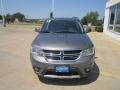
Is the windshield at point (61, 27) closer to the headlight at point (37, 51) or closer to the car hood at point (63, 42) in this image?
the car hood at point (63, 42)

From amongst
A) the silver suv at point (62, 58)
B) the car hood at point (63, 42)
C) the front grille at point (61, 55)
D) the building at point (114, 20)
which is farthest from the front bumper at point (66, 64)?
the building at point (114, 20)

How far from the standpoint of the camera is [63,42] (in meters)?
5.09

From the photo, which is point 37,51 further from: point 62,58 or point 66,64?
point 66,64

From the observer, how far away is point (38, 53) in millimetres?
4949

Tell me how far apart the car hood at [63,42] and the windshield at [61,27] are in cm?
72

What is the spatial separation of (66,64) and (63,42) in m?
0.66

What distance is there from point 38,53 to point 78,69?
1083 mm

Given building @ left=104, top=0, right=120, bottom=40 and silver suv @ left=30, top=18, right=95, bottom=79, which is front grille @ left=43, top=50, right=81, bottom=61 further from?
building @ left=104, top=0, right=120, bottom=40

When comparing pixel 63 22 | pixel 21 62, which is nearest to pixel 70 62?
pixel 63 22

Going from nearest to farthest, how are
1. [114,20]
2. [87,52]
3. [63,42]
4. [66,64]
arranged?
[66,64] < [87,52] < [63,42] < [114,20]

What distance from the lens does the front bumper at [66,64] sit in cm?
474

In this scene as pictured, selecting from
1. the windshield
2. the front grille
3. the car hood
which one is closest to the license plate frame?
the front grille

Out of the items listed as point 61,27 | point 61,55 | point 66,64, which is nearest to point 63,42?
point 61,55

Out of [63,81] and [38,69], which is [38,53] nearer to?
[38,69]
